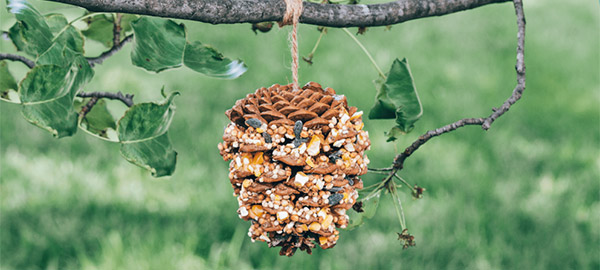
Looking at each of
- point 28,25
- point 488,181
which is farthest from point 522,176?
point 28,25

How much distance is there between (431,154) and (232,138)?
1.78 meters

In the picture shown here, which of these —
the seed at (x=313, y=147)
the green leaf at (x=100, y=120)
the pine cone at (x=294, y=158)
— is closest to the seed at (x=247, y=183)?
the pine cone at (x=294, y=158)

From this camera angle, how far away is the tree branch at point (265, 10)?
83 cm

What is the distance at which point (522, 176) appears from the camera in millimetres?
2447

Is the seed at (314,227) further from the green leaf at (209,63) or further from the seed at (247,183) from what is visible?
the green leaf at (209,63)

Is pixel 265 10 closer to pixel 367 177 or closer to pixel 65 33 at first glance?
pixel 65 33

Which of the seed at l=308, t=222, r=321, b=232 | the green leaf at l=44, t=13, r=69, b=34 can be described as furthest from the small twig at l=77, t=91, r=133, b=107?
the seed at l=308, t=222, r=321, b=232

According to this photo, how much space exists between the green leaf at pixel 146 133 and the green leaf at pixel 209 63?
6 cm

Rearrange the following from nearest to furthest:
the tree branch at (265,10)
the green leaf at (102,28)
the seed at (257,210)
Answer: the tree branch at (265,10)
the seed at (257,210)
the green leaf at (102,28)

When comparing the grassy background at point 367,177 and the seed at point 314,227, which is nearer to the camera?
the seed at point 314,227

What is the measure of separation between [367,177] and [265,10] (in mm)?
1690

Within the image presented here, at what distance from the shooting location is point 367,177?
2520 millimetres

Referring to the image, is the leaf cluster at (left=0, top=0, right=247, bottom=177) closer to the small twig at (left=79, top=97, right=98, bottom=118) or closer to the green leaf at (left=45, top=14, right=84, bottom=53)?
the green leaf at (left=45, top=14, right=84, bottom=53)

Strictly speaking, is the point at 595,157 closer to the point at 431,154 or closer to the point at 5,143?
the point at 431,154
